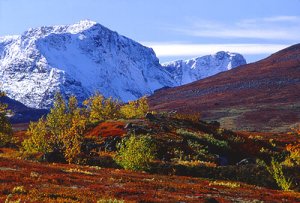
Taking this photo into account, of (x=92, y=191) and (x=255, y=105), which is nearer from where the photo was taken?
(x=92, y=191)

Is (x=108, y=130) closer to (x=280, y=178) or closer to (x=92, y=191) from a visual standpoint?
(x=280, y=178)

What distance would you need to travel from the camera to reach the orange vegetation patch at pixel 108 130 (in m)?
59.1

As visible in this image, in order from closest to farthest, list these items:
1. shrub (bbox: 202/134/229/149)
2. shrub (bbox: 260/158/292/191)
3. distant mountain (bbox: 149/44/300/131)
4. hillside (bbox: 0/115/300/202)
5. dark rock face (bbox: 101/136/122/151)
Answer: hillside (bbox: 0/115/300/202), shrub (bbox: 260/158/292/191), dark rock face (bbox: 101/136/122/151), shrub (bbox: 202/134/229/149), distant mountain (bbox: 149/44/300/131)

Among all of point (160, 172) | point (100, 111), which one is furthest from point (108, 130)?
point (100, 111)

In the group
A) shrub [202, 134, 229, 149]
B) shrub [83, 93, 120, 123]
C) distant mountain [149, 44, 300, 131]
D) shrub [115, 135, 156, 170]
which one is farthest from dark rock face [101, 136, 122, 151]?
distant mountain [149, 44, 300, 131]

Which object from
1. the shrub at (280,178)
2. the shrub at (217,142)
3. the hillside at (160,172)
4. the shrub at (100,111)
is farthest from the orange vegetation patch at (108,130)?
the shrub at (280,178)

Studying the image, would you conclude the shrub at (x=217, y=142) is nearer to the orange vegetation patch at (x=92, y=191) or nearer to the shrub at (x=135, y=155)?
the shrub at (x=135, y=155)

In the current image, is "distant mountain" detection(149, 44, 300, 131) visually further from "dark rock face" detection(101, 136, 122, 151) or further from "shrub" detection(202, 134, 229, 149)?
"dark rock face" detection(101, 136, 122, 151)

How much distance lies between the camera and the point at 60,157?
4612cm

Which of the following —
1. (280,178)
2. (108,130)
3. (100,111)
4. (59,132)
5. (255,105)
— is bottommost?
(280,178)

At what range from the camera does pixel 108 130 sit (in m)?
62.1

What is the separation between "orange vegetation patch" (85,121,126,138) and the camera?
5912 cm

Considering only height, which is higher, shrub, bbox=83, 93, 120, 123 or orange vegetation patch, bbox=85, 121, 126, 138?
shrub, bbox=83, 93, 120, 123

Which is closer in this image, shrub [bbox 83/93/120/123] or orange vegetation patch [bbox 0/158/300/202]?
orange vegetation patch [bbox 0/158/300/202]
